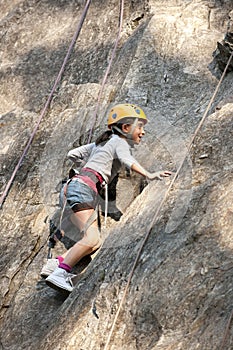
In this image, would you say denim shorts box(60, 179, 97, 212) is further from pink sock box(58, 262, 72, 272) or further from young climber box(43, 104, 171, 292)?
pink sock box(58, 262, 72, 272)

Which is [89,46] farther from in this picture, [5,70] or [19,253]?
[19,253]

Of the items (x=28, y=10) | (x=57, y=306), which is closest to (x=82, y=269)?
(x=57, y=306)

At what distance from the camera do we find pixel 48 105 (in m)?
11.3

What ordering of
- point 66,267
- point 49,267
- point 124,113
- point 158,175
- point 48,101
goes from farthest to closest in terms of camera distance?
point 48,101 < point 124,113 < point 49,267 < point 66,267 < point 158,175

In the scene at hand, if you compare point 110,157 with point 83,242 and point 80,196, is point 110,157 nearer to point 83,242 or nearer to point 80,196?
point 80,196

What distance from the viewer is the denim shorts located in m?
8.28

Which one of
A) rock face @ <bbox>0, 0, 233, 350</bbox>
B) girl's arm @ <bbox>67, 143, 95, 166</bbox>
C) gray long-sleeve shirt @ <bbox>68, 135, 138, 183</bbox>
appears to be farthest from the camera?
girl's arm @ <bbox>67, 143, 95, 166</bbox>

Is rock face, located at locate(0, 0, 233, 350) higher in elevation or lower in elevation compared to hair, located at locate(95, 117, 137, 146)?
lower

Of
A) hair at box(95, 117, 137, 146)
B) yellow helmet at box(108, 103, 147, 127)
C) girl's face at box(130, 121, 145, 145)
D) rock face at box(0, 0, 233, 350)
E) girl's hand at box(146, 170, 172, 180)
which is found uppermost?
yellow helmet at box(108, 103, 147, 127)

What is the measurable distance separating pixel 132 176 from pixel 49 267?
61.7 inches

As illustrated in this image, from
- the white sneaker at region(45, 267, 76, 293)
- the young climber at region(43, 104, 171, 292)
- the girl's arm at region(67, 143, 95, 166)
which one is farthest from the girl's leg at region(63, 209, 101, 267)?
the girl's arm at region(67, 143, 95, 166)

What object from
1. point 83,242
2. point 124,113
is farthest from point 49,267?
point 124,113

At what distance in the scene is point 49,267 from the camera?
8.22 meters

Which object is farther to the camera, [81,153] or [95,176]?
[81,153]
